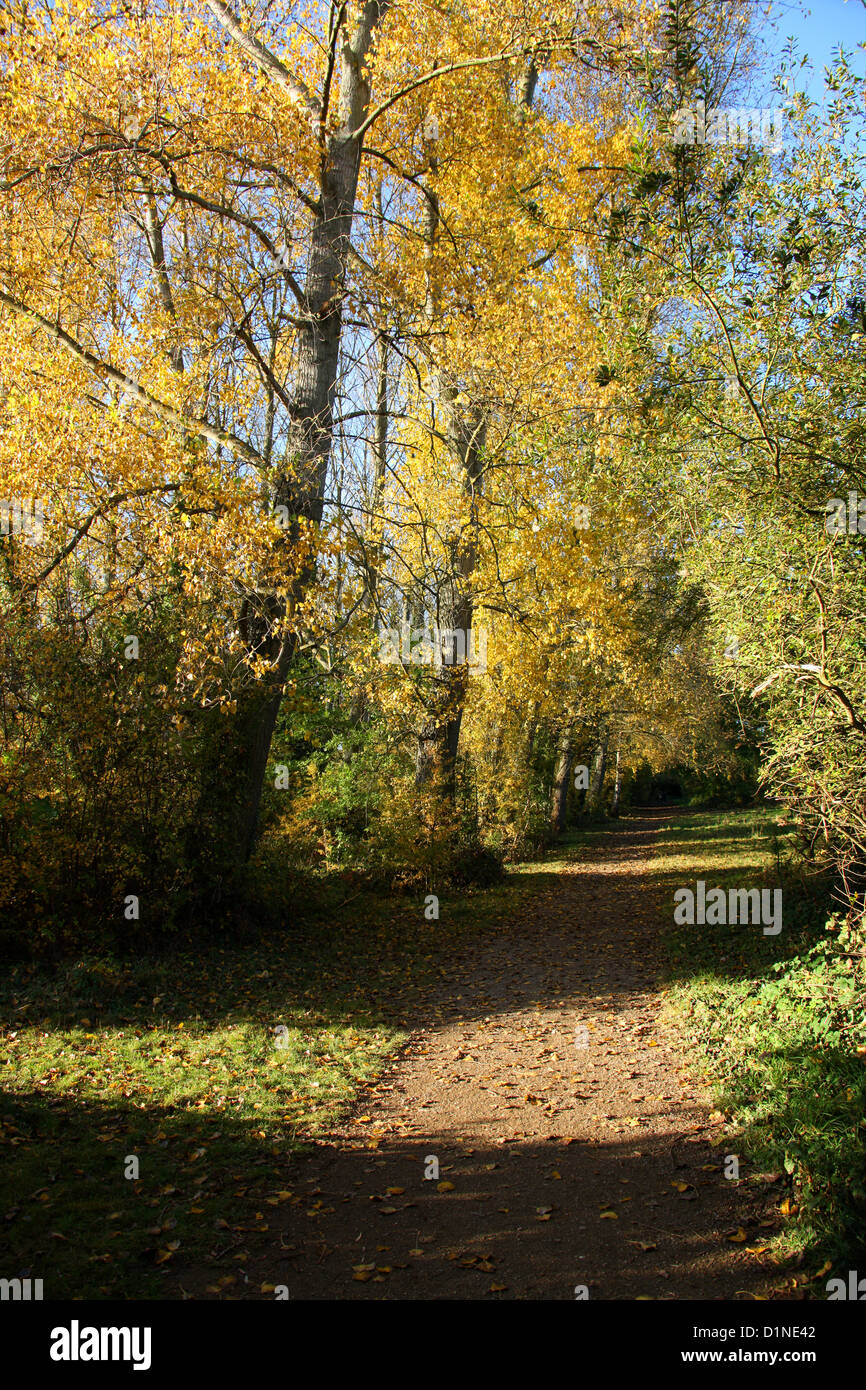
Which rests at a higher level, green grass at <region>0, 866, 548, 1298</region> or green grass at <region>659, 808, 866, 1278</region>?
green grass at <region>659, 808, 866, 1278</region>

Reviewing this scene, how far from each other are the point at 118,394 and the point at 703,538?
23.5 feet

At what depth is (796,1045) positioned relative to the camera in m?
5.89

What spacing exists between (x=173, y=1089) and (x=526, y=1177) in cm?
266

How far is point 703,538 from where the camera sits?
929 cm

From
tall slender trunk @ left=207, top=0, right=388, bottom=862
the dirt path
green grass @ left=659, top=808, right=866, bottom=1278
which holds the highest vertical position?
tall slender trunk @ left=207, top=0, right=388, bottom=862

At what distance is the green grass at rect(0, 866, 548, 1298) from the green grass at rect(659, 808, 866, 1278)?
2715 mm

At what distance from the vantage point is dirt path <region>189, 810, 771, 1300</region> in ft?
12.9

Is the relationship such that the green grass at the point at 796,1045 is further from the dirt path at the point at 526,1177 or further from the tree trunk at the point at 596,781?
the tree trunk at the point at 596,781

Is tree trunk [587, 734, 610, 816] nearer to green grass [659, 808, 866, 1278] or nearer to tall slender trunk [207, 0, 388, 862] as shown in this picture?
green grass [659, 808, 866, 1278]

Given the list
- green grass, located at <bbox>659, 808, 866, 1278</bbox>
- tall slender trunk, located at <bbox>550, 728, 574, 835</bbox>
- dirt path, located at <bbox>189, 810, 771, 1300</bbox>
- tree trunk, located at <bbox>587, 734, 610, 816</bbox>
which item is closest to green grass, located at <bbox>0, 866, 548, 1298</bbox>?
dirt path, located at <bbox>189, 810, 771, 1300</bbox>

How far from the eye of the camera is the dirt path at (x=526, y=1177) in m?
3.95

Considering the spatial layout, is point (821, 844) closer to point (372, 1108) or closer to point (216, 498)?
point (372, 1108)

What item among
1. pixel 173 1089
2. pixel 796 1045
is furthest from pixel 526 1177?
pixel 173 1089
